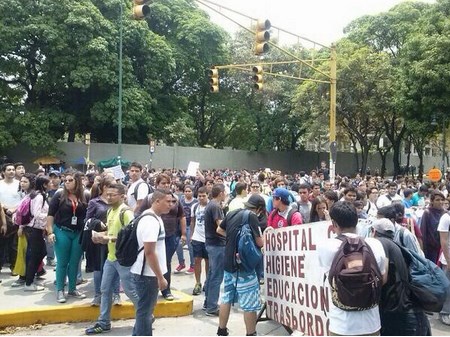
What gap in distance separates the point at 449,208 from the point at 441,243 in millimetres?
1627

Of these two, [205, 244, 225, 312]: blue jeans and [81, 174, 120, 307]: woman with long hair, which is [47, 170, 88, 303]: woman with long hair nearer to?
[81, 174, 120, 307]: woman with long hair

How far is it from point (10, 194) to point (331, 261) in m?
6.86

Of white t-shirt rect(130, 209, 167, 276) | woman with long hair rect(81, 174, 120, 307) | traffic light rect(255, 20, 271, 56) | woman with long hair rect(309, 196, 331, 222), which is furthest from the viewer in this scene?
traffic light rect(255, 20, 271, 56)

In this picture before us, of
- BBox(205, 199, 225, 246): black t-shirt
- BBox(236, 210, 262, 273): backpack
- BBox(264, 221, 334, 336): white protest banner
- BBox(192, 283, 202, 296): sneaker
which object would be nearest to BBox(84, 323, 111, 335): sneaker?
BBox(205, 199, 225, 246): black t-shirt

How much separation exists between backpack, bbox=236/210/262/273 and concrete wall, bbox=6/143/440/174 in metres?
28.3

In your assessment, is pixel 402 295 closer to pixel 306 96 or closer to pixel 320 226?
pixel 320 226

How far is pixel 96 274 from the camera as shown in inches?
269

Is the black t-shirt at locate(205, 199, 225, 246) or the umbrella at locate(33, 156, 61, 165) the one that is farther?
the umbrella at locate(33, 156, 61, 165)

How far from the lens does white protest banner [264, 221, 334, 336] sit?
5.15m

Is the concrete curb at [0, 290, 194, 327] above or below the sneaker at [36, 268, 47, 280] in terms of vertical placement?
below

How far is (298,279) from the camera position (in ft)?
18.0

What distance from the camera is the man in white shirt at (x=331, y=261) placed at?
12.1 ft

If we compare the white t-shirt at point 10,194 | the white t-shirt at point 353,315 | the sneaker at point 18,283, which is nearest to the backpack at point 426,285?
the white t-shirt at point 353,315

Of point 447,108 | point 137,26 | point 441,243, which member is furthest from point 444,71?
point 441,243
